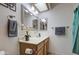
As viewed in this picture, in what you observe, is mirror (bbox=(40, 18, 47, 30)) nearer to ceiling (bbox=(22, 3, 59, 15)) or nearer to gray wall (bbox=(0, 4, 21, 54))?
ceiling (bbox=(22, 3, 59, 15))

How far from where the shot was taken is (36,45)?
1285 millimetres

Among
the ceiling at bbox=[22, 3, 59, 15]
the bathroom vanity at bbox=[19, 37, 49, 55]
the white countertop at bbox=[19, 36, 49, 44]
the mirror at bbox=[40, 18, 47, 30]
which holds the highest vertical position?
the ceiling at bbox=[22, 3, 59, 15]

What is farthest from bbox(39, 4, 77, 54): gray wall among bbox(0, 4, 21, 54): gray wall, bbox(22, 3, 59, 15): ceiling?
bbox(0, 4, 21, 54): gray wall

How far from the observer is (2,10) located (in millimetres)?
1242

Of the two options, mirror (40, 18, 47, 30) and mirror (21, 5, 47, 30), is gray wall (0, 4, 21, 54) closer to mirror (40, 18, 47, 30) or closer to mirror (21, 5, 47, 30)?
mirror (21, 5, 47, 30)

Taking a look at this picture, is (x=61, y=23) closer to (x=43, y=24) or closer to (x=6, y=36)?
(x=43, y=24)

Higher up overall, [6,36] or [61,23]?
[61,23]

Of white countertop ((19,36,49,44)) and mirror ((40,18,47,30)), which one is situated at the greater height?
mirror ((40,18,47,30))

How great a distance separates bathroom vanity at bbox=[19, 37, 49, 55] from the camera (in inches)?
50.7

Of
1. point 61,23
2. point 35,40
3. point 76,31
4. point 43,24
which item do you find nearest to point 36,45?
point 35,40

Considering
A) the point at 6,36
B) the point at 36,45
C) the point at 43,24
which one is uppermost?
the point at 43,24

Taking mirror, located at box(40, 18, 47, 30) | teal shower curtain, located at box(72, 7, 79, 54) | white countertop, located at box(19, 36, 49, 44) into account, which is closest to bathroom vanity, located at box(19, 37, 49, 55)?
white countertop, located at box(19, 36, 49, 44)
